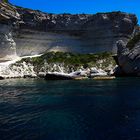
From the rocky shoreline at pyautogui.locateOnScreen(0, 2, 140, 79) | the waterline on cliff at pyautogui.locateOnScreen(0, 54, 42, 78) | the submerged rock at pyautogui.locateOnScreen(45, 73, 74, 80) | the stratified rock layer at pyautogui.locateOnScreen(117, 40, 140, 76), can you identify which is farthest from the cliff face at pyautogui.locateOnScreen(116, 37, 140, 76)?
the waterline on cliff at pyautogui.locateOnScreen(0, 54, 42, 78)

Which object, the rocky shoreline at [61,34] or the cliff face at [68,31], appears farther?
the cliff face at [68,31]

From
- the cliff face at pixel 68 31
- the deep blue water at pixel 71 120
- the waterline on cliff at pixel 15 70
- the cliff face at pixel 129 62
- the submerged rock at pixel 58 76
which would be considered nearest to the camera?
Answer: the deep blue water at pixel 71 120

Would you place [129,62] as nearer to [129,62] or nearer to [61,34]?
[129,62]

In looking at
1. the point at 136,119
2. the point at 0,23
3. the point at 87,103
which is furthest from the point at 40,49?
the point at 136,119

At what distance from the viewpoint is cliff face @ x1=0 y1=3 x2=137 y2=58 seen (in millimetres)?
109000

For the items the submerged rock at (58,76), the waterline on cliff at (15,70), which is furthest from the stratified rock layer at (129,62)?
the waterline on cliff at (15,70)

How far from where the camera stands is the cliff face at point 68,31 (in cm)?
10900

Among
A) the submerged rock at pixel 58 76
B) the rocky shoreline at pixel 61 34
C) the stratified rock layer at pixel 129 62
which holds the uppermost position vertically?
the rocky shoreline at pixel 61 34

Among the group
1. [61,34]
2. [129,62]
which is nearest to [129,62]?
[129,62]

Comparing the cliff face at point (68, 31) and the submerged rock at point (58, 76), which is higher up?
the cliff face at point (68, 31)

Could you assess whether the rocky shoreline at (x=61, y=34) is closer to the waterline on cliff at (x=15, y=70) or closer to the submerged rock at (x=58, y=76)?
the waterline on cliff at (x=15, y=70)

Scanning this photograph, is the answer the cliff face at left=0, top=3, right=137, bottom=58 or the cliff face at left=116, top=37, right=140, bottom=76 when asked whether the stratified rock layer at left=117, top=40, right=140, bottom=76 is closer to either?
the cliff face at left=116, top=37, right=140, bottom=76

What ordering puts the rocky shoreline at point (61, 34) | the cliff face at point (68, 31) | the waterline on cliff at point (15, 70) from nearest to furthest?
the waterline on cliff at point (15, 70), the rocky shoreline at point (61, 34), the cliff face at point (68, 31)

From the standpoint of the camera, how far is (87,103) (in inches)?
1093
